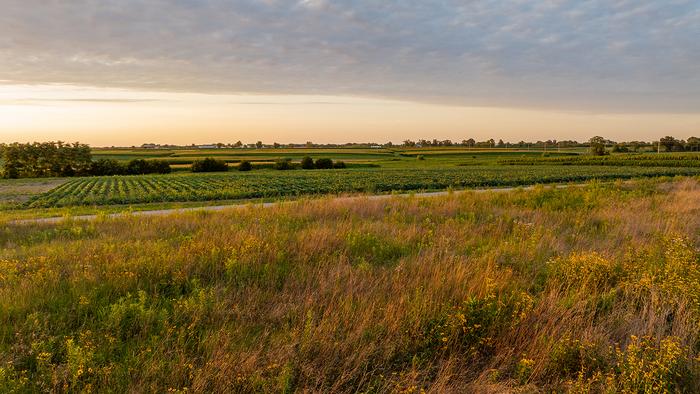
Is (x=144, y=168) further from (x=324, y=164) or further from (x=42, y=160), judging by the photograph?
(x=324, y=164)

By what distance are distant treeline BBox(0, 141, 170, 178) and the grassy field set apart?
305 feet

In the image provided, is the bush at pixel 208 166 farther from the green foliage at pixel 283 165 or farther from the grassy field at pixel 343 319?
the grassy field at pixel 343 319

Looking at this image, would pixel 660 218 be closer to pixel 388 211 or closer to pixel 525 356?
pixel 388 211

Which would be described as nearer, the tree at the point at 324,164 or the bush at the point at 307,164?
the bush at the point at 307,164

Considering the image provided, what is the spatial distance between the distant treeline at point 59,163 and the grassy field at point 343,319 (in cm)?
9292

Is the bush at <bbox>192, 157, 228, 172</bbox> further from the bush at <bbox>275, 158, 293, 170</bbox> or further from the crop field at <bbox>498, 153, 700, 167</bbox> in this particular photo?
the crop field at <bbox>498, 153, 700, 167</bbox>

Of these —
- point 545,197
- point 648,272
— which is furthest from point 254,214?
point 545,197

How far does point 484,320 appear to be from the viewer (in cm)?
500

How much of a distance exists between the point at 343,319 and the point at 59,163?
10755 centimetres

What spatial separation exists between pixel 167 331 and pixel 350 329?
7.44 feet

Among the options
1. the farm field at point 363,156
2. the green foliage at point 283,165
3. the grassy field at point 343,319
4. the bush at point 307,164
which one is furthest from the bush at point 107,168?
the grassy field at point 343,319

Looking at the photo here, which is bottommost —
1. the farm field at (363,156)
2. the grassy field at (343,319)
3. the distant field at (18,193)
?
the distant field at (18,193)

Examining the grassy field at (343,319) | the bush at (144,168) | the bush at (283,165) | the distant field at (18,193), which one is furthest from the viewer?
the bush at (283,165)

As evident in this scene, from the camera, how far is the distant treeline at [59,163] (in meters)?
85.9
